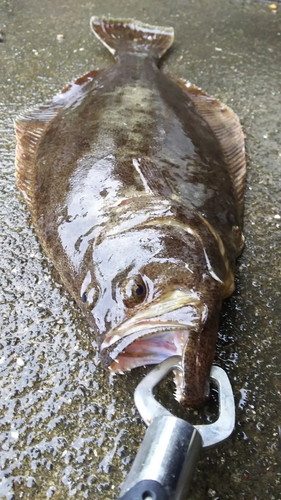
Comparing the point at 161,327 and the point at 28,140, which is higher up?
the point at 28,140

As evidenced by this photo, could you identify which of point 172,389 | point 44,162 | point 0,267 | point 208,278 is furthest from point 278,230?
point 0,267

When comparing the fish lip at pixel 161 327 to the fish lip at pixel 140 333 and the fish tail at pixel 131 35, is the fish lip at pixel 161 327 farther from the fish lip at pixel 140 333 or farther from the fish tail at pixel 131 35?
the fish tail at pixel 131 35

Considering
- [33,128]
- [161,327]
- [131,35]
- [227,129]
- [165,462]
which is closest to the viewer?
[165,462]

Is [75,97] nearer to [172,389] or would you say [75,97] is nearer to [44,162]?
[44,162]

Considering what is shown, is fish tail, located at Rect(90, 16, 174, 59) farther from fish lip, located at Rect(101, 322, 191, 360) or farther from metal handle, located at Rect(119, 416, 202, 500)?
metal handle, located at Rect(119, 416, 202, 500)

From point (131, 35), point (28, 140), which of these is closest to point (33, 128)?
point (28, 140)

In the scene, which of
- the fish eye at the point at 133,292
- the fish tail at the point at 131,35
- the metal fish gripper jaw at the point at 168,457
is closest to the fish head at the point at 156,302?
the fish eye at the point at 133,292

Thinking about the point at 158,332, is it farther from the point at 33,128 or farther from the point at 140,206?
the point at 33,128
